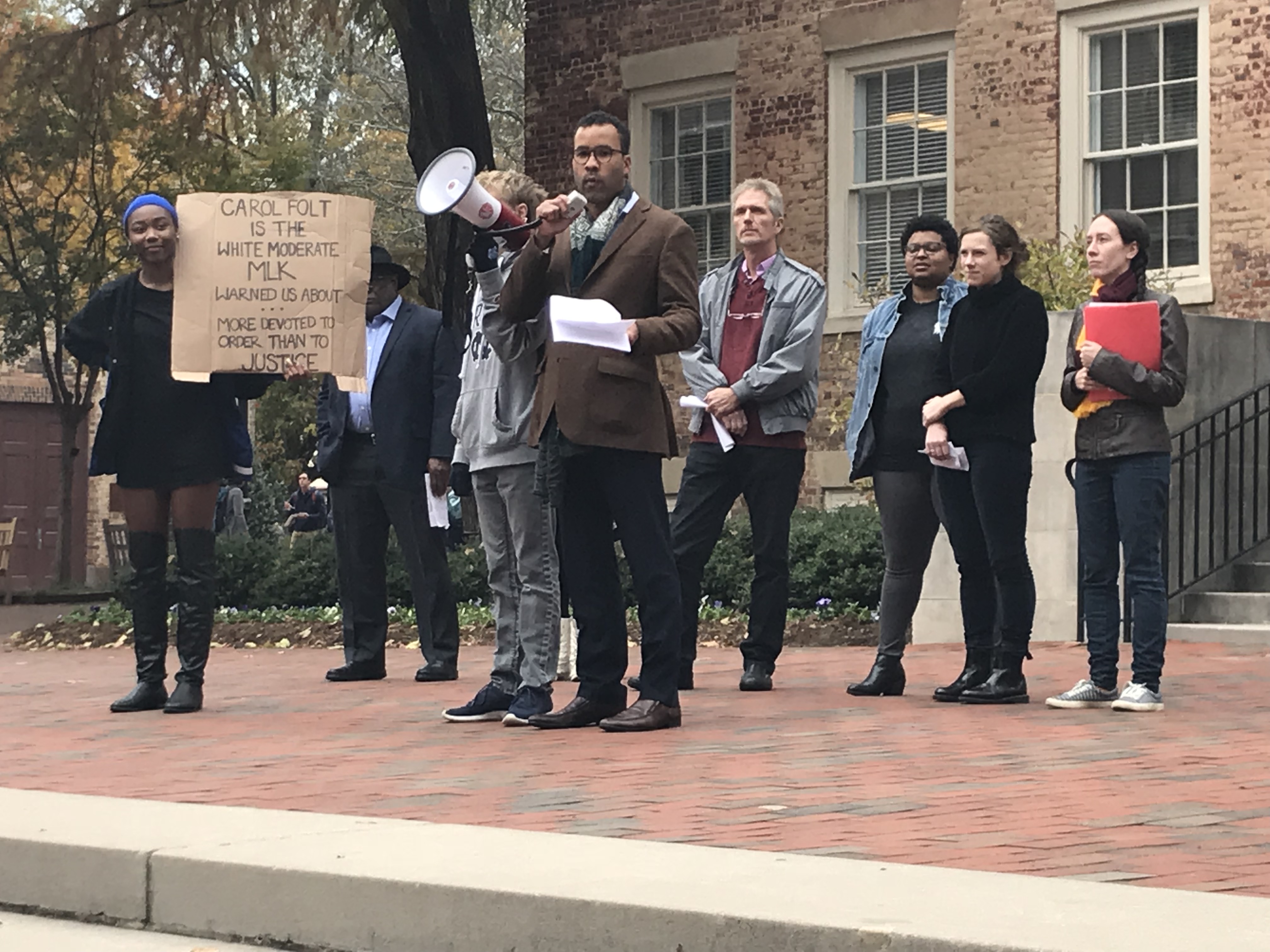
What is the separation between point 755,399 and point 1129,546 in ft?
5.63

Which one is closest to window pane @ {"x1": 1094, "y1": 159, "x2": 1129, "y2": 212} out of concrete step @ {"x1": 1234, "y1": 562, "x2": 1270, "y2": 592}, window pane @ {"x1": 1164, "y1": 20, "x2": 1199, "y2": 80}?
window pane @ {"x1": 1164, "y1": 20, "x2": 1199, "y2": 80}

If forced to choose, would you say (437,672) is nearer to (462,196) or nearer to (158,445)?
(158,445)

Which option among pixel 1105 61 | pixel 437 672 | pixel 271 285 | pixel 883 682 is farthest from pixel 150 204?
pixel 1105 61

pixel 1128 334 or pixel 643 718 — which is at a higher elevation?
pixel 1128 334

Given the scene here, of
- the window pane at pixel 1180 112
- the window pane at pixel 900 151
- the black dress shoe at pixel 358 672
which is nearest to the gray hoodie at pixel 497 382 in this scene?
A: the black dress shoe at pixel 358 672

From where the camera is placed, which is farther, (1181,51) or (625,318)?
(1181,51)

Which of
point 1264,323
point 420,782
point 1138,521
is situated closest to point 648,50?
point 1264,323

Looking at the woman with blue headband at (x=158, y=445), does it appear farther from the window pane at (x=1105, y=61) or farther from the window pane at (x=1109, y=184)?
the window pane at (x=1105, y=61)

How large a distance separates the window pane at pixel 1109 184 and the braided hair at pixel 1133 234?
28.3 ft

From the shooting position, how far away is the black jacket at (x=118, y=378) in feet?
29.7

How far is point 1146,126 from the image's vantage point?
17.0 metres

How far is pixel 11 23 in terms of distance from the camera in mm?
27719

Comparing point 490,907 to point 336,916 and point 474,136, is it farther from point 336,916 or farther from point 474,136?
point 474,136

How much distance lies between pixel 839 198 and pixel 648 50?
8.66 feet
